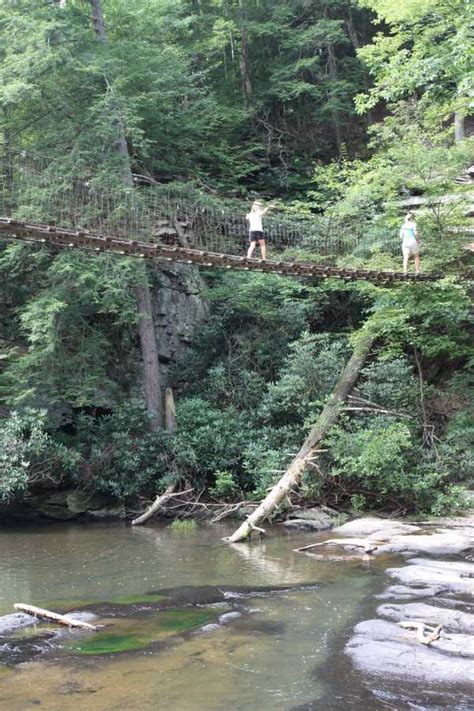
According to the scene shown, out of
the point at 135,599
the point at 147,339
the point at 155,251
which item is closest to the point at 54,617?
the point at 135,599

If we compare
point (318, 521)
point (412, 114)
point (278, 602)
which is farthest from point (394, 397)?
point (278, 602)

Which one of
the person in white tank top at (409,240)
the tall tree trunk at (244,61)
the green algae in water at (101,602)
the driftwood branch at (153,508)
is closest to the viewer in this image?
the green algae in water at (101,602)

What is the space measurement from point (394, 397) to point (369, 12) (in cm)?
1262

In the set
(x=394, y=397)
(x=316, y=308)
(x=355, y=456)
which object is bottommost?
(x=355, y=456)

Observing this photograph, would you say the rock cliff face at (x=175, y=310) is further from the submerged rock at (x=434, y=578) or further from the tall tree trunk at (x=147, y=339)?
the submerged rock at (x=434, y=578)

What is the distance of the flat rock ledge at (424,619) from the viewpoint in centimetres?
382

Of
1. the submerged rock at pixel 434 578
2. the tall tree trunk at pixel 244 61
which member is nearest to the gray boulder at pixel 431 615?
the submerged rock at pixel 434 578

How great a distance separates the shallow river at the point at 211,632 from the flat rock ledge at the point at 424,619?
0.17 m

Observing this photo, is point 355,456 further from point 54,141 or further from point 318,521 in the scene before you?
point 54,141

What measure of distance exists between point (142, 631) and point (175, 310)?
8.65m

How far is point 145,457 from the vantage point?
1077cm

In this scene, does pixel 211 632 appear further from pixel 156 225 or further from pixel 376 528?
pixel 156 225

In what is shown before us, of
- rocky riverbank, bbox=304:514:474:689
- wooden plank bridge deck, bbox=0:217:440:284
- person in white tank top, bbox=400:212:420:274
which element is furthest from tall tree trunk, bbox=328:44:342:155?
rocky riverbank, bbox=304:514:474:689

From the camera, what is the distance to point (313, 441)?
964 centimetres
